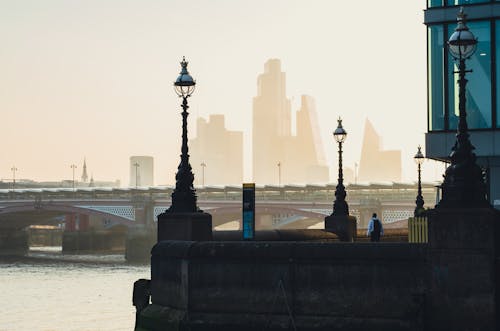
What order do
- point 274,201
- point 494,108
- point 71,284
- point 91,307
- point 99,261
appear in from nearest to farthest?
1. point 494,108
2. point 91,307
3. point 71,284
4. point 99,261
5. point 274,201

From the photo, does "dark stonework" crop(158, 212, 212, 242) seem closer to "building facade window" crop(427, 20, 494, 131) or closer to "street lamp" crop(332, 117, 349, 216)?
"building facade window" crop(427, 20, 494, 131)

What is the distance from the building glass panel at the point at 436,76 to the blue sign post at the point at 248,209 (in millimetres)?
11408

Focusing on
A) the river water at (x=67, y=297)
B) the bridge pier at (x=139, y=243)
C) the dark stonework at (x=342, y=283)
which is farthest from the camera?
the bridge pier at (x=139, y=243)

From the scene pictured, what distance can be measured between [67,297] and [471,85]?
30384 millimetres

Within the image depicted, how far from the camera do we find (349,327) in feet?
65.3

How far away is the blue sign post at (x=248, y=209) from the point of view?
25.3 metres

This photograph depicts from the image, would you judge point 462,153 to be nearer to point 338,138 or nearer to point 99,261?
point 338,138

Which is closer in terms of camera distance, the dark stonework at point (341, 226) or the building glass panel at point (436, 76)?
the building glass panel at point (436, 76)

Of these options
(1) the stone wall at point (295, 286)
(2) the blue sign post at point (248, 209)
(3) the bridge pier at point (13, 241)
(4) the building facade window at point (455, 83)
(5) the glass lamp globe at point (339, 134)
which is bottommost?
(3) the bridge pier at point (13, 241)

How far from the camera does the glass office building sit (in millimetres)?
33344

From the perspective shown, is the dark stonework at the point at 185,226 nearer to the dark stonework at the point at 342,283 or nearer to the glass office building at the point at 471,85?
the dark stonework at the point at 342,283

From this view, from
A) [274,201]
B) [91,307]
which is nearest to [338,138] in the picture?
[91,307]

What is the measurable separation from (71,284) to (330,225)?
31.3 metres

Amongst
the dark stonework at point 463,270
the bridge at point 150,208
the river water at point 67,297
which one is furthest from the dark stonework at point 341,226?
the bridge at point 150,208
